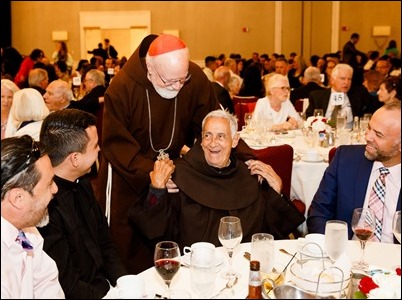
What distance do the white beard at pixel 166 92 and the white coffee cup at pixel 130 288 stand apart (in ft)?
5.99

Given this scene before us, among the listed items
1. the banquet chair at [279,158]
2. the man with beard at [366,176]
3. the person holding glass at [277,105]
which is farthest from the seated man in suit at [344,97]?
the man with beard at [366,176]

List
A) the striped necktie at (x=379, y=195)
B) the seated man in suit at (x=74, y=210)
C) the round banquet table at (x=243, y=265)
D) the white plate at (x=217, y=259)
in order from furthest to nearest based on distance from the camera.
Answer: the striped necktie at (x=379, y=195)
the seated man in suit at (x=74, y=210)
the white plate at (x=217, y=259)
the round banquet table at (x=243, y=265)

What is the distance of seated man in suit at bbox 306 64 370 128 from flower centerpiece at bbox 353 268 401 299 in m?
4.43

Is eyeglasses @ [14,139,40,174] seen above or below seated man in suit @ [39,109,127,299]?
above

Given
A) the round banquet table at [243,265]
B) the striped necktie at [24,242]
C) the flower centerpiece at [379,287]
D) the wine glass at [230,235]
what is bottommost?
the round banquet table at [243,265]

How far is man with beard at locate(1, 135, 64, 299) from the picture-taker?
1.72 m

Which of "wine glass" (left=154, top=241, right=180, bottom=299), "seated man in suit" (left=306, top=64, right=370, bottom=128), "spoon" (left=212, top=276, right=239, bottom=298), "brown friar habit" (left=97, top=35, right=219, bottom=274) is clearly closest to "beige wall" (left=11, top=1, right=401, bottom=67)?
"seated man in suit" (left=306, top=64, right=370, bottom=128)

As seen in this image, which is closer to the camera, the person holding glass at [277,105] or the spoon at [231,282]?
the spoon at [231,282]

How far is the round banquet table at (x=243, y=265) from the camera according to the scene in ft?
6.32

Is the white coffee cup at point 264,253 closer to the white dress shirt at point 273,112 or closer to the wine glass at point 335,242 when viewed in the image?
the wine glass at point 335,242

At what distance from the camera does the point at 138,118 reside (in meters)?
3.45

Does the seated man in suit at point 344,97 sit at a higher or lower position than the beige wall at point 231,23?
lower

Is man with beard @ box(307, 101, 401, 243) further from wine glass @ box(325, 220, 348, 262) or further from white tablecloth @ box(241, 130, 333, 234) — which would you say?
white tablecloth @ box(241, 130, 333, 234)

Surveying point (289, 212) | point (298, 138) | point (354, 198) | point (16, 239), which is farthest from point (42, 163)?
point (298, 138)
